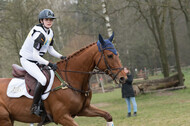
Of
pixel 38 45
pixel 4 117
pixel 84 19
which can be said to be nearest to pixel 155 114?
pixel 4 117

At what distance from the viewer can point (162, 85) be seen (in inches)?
800

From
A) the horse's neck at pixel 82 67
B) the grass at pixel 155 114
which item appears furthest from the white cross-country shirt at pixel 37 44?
the grass at pixel 155 114

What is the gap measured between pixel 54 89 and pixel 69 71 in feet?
1.85

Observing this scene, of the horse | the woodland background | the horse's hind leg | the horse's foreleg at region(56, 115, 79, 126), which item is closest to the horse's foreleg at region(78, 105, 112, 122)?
the horse

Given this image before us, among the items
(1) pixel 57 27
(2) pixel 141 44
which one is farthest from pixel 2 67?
(2) pixel 141 44

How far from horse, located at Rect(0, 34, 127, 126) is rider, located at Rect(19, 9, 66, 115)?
0.28m

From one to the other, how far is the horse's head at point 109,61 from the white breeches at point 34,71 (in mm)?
1238

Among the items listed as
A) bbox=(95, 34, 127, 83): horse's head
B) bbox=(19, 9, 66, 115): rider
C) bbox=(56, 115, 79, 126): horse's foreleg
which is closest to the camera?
bbox=(56, 115, 79, 126): horse's foreleg

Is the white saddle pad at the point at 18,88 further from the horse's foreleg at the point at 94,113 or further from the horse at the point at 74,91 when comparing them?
the horse's foreleg at the point at 94,113

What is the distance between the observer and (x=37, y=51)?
5465mm

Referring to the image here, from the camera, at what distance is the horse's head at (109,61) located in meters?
5.32

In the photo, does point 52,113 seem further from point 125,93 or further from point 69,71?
point 125,93

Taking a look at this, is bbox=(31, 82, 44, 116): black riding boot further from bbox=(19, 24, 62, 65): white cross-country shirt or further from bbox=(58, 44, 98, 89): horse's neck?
bbox=(58, 44, 98, 89): horse's neck

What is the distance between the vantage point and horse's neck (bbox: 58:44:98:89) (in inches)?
224
